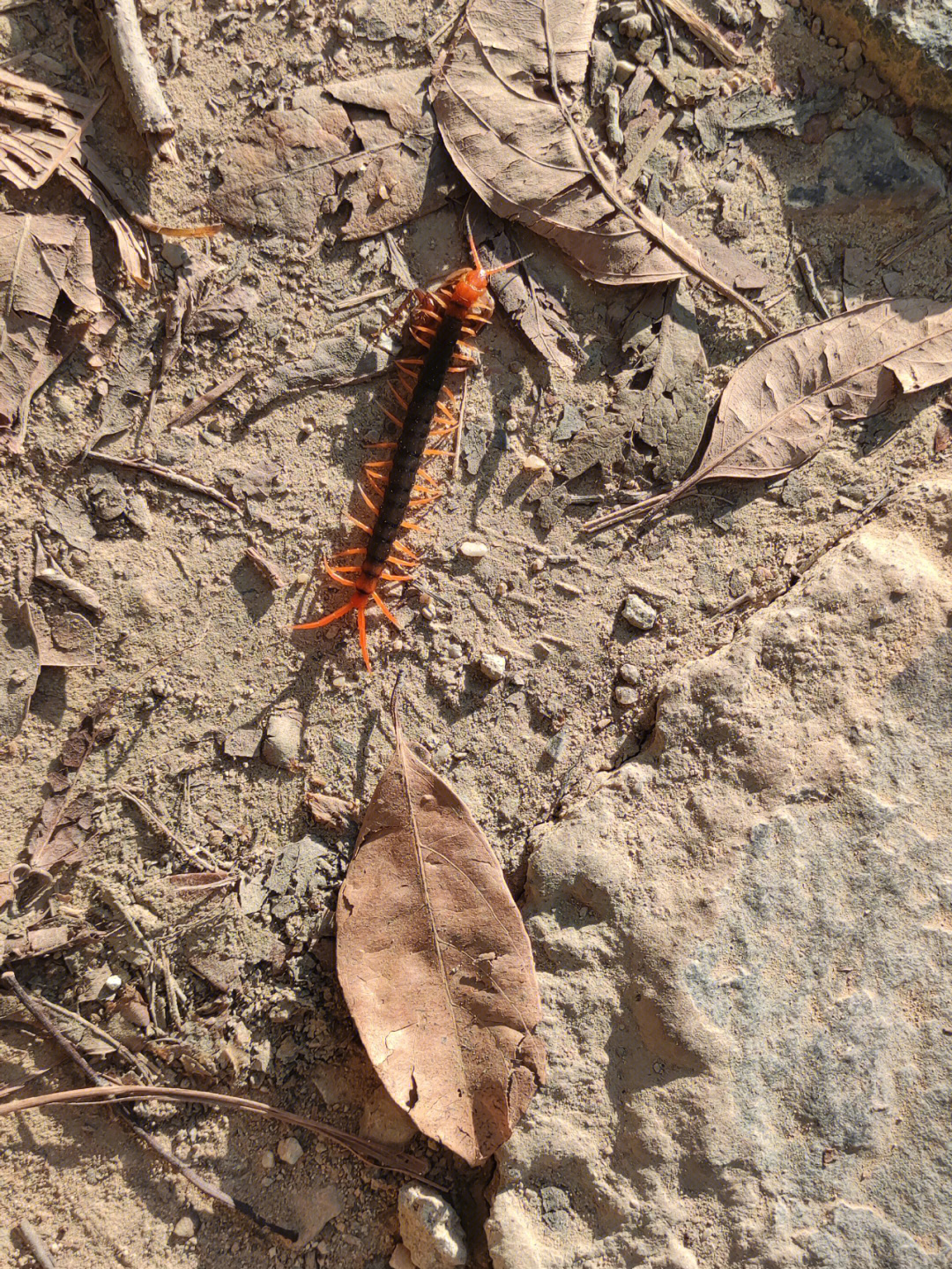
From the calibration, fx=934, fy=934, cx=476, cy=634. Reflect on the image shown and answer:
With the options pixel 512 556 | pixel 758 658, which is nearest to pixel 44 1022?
pixel 512 556

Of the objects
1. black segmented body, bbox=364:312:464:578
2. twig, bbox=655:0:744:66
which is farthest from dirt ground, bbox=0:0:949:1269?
black segmented body, bbox=364:312:464:578

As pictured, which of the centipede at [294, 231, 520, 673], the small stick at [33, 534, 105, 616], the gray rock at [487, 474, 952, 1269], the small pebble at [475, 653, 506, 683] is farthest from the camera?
the small pebble at [475, 653, 506, 683]

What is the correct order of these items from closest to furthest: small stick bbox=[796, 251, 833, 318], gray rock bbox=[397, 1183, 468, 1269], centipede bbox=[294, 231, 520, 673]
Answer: gray rock bbox=[397, 1183, 468, 1269]
centipede bbox=[294, 231, 520, 673]
small stick bbox=[796, 251, 833, 318]

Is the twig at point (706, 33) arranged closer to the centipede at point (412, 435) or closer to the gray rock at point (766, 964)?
the centipede at point (412, 435)

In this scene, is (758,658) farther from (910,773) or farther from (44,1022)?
(44,1022)

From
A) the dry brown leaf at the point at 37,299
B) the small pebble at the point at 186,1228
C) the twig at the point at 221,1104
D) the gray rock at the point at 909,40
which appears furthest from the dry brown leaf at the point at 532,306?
the small pebble at the point at 186,1228

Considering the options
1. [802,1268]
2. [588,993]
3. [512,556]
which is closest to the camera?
[802,1268]

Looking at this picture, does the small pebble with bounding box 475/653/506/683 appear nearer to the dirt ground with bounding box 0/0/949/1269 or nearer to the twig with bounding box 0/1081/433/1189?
the dirt ground with bounding box 0/0/949/1269
